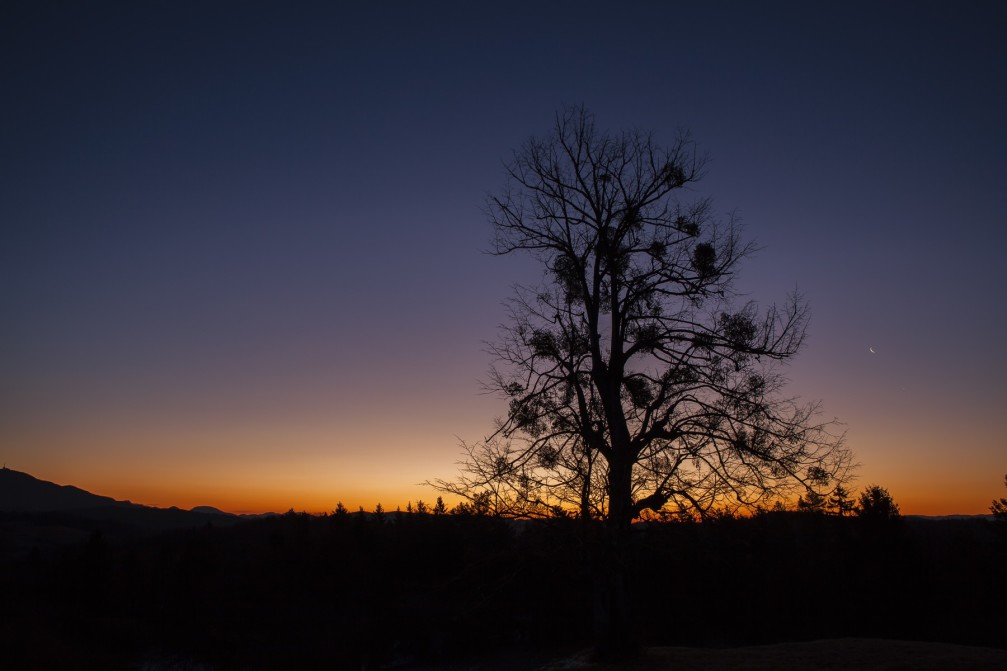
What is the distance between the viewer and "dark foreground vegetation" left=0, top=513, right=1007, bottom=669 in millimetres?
27266

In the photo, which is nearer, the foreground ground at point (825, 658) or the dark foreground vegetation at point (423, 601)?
the foreground ground at point (825, 658)

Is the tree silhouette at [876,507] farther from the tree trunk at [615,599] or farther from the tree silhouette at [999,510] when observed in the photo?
the tree trunk at [615,599]

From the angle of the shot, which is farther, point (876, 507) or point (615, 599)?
point (876, 507)

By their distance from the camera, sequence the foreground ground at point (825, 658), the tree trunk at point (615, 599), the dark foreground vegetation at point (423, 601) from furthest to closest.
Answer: the dark foreground vegetation at point (423, 601) < the tree trunk at point (615, 599) < the foreground ground at point (825, 658)

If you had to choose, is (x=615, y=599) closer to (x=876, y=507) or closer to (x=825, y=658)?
(x=825, y=658)

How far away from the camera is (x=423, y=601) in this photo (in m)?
35.0

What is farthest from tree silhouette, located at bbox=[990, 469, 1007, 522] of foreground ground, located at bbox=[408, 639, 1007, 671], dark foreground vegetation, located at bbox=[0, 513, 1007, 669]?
foreground ground, located at bbox=[408, 639, 1007, 671]

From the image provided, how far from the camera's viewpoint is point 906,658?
10.5 metres

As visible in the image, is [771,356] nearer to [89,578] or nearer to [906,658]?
[906,658]

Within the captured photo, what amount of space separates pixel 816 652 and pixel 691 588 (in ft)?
68.7

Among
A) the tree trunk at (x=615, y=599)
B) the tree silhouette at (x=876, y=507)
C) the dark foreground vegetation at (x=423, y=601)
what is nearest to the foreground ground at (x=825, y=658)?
the tree trunk at (x=615, y=599)

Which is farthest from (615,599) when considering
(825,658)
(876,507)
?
(876,507)

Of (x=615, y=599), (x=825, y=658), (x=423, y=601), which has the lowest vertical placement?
(x=423, y=601)

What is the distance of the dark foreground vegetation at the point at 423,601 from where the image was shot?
27.3m
